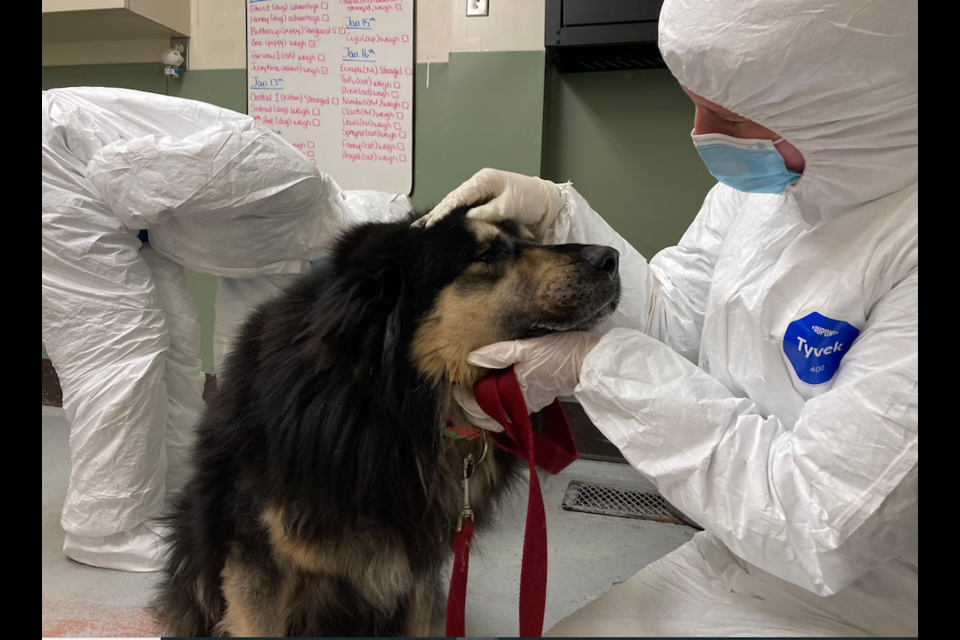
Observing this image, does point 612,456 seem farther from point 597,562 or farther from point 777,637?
point 777,637

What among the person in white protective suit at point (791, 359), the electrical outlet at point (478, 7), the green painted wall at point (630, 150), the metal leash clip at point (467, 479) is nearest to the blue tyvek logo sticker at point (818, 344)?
the person in white protective suit at point (791, 359)

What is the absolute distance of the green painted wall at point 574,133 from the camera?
3.23 m

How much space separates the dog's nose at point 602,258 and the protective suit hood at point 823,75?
373 mm

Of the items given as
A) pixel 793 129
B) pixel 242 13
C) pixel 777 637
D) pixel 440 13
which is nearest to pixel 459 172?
pixel 440 13

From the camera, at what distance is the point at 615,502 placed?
2.84 m

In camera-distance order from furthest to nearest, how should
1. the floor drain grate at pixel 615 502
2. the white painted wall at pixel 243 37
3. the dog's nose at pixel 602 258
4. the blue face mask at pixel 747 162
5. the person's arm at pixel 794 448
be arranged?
the white painted wall at pixel 243 37, the floor drain grate at pixel 615 502, the dog's nose at pixel 602 258, the blue face mask at pixel 747 162, the person's arm at pixel 794 448

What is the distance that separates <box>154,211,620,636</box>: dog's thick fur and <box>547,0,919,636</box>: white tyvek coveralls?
0.89ft

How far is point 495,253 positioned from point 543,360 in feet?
0.97

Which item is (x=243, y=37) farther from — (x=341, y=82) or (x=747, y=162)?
(x=747, y=162)

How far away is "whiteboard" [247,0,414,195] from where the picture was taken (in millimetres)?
3441

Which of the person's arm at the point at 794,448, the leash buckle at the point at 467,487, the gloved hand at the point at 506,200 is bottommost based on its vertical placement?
the leash buckle at the point at 467,487

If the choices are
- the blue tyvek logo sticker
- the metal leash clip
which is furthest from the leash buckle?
the blue tyvek logo sticker

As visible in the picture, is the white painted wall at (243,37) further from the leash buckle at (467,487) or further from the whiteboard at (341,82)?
the leash buckle at (467,487)

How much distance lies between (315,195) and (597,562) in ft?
5.97
